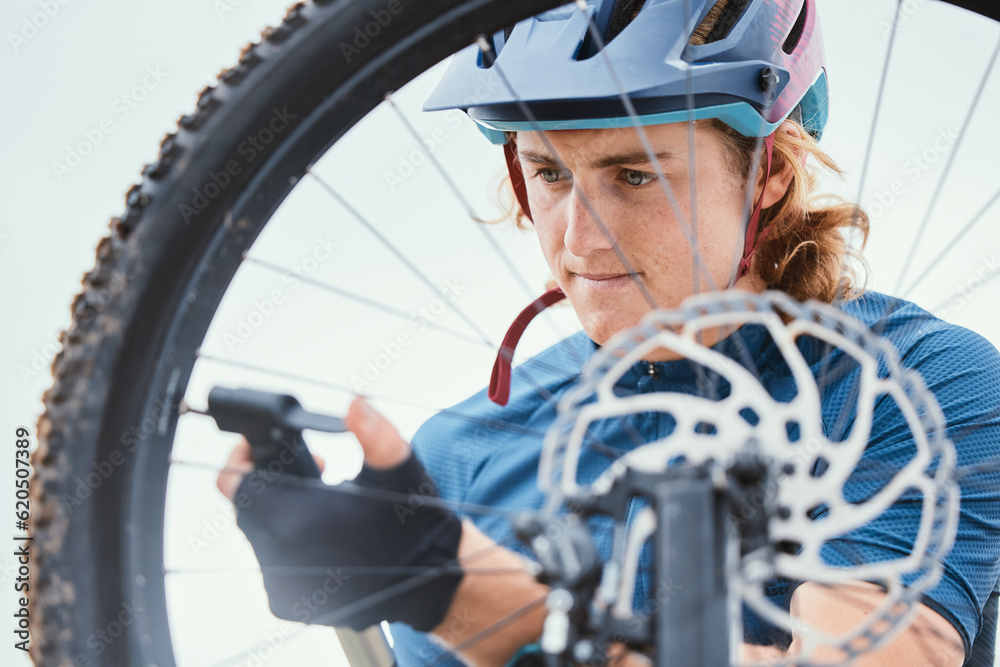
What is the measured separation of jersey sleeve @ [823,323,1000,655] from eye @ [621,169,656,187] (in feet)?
0.90

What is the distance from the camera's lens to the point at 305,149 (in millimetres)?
527

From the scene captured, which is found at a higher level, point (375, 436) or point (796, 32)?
point (796, 32)

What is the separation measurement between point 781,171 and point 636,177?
0.17 meters

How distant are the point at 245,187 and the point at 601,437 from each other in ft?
1.53

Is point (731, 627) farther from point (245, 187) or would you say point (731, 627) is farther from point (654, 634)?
point (245, 187)

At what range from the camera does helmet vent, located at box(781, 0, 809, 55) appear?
0.78 meters

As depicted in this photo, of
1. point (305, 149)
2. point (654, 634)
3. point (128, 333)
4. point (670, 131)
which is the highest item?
point (670, 131)

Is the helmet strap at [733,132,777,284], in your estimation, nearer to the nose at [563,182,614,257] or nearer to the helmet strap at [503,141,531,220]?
the nose at [563,182,614,257]

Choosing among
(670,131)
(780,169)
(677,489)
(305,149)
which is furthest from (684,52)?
(677,489)

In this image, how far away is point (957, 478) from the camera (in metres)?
0.64

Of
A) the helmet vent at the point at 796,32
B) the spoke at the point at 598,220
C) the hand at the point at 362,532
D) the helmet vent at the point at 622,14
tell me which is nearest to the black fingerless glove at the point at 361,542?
the hand at the point at 362,532

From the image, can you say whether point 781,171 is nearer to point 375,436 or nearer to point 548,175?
point 548,175

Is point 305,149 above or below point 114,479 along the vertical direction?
above

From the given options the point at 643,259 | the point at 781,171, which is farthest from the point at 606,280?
the point at 781,171
